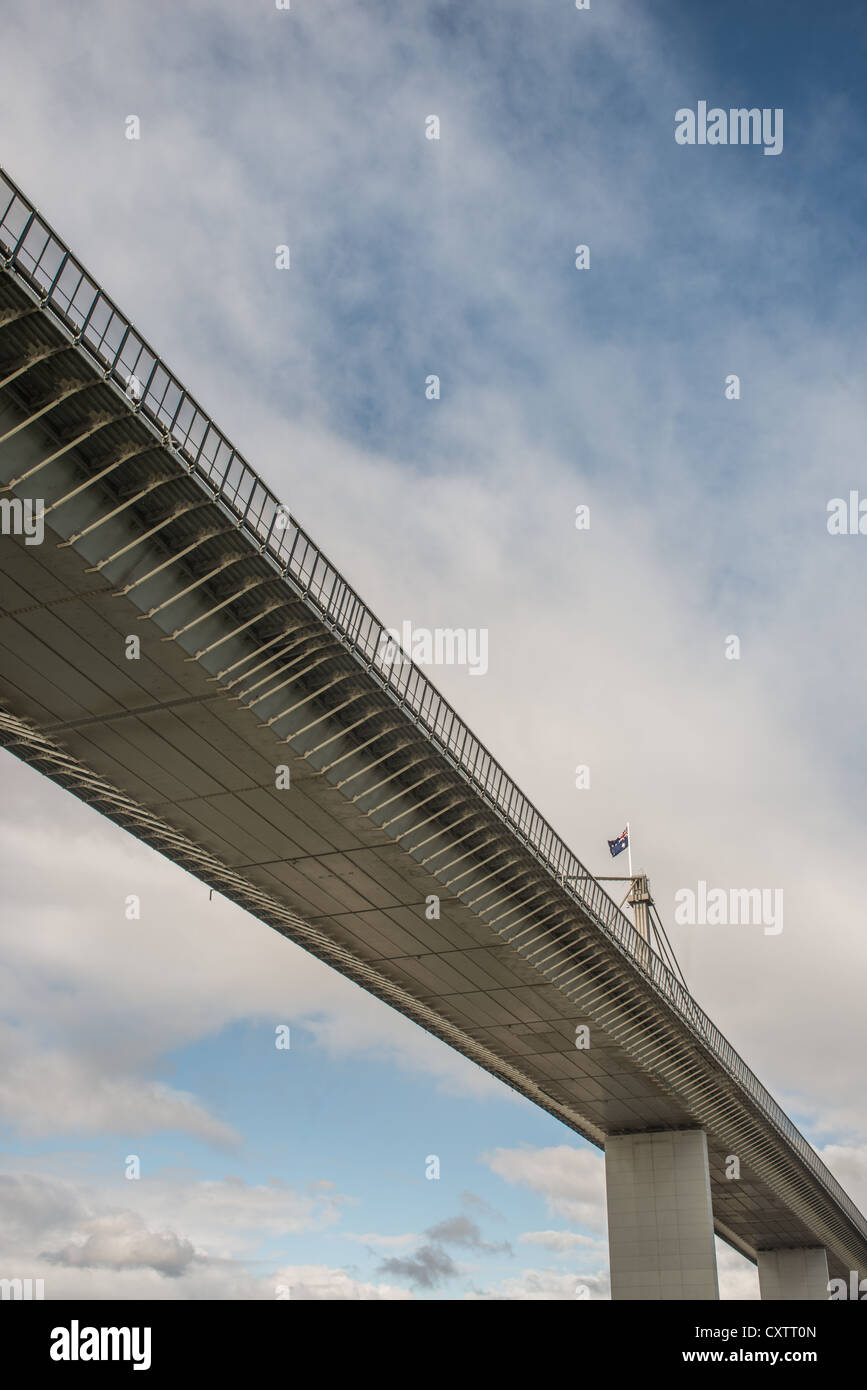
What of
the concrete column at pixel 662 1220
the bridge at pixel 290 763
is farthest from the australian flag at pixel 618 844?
the concrete column at pixel 662 1220

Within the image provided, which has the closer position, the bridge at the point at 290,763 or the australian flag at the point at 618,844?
the bridge at the point at 290,763

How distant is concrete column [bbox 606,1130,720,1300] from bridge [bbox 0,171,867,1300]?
0.42 ft

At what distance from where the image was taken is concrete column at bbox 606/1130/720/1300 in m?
50.9

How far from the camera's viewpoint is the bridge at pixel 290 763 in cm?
2000

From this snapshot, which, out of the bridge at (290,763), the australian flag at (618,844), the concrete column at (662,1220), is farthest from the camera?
the australian flag at (618,844)

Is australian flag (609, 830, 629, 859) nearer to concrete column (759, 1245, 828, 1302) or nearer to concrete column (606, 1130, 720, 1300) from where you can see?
concrete column (606, 1130, 720, 1300)

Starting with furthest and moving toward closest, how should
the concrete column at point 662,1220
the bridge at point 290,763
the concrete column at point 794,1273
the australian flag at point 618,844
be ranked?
the concrete column at point 794,1273 → the australian flag at point 618,844 → the concrete column at point 662,1220 → the bridge at point 290,763

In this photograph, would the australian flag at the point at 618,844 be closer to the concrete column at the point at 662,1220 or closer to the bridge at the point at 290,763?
the bridge at the point at 290,763

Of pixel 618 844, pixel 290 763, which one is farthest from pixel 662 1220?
pixel 290 763

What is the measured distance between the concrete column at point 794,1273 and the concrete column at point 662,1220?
36.2 m

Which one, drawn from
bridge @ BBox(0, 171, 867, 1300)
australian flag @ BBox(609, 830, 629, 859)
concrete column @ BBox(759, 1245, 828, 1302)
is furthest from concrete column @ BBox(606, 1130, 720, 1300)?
concrete column @ BBox(759, 1245, 828, 1302)
